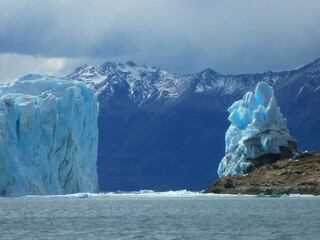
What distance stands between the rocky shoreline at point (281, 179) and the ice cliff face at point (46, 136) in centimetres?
1923

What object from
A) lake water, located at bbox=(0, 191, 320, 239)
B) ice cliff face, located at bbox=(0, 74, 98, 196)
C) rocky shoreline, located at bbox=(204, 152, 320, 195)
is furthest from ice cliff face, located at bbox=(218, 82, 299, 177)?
lake water, located at bbox=(0, 191, 320, 239)

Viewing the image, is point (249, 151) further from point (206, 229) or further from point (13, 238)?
A: point (13, 238)

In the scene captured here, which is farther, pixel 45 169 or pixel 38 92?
pixel 38 92

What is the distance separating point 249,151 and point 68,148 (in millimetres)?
25332

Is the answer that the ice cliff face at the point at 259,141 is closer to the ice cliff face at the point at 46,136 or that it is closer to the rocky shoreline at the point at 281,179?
the rocky shoreline at the point at 281,179

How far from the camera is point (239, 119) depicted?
93.9 meters

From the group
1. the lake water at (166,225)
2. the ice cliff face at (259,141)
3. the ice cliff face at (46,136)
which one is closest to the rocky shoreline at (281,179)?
Answer: the ice cliff face at (259,141)

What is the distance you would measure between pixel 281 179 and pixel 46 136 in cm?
2823

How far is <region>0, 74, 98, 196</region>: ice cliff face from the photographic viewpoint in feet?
227

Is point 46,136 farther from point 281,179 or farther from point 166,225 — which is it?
point 166,225

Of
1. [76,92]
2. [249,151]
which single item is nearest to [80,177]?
[76,92]

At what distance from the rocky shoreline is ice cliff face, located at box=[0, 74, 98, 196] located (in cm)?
1923

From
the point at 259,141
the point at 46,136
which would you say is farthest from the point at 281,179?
the point at 46,136

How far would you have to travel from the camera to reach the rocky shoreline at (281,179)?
7388 cm
